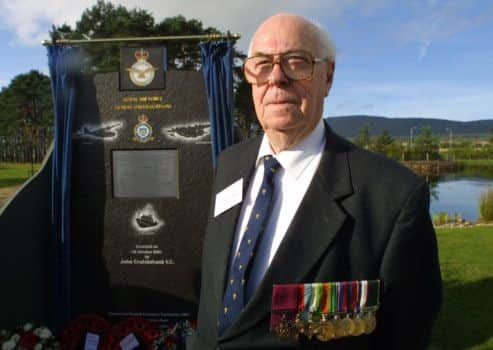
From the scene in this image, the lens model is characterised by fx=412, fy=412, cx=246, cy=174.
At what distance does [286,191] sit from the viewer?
5.09ft

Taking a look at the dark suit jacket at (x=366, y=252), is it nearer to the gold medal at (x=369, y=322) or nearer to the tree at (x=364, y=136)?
the gold medal at (x=369, y=322)

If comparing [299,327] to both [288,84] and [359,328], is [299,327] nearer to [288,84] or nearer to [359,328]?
[359,328]

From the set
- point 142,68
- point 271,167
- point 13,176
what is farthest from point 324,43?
point 13,176

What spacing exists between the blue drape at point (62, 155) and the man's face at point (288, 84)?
3002 mm

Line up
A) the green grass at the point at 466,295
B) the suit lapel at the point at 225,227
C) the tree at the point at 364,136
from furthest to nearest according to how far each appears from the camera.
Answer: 1. the tree at the point at 364,136
2. the green grass at the point at 466,295
3. the suit lapel at the point at 225,227

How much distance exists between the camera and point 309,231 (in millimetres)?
1430

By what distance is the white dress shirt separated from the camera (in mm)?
1502

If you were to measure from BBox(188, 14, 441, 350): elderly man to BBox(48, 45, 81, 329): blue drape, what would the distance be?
2.96 metres

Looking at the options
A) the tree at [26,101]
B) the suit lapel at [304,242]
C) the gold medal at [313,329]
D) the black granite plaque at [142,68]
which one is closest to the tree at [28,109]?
the tree at [26,101]

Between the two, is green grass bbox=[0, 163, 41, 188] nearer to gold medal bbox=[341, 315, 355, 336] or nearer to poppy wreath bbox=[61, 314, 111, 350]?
poppy wreath bbox=[61, 314, 111, 350]

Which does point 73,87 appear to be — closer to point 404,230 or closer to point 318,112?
point 318,112

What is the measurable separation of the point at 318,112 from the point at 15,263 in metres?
3.23

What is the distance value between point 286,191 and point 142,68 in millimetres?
2862

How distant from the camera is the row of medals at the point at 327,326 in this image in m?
1.41
